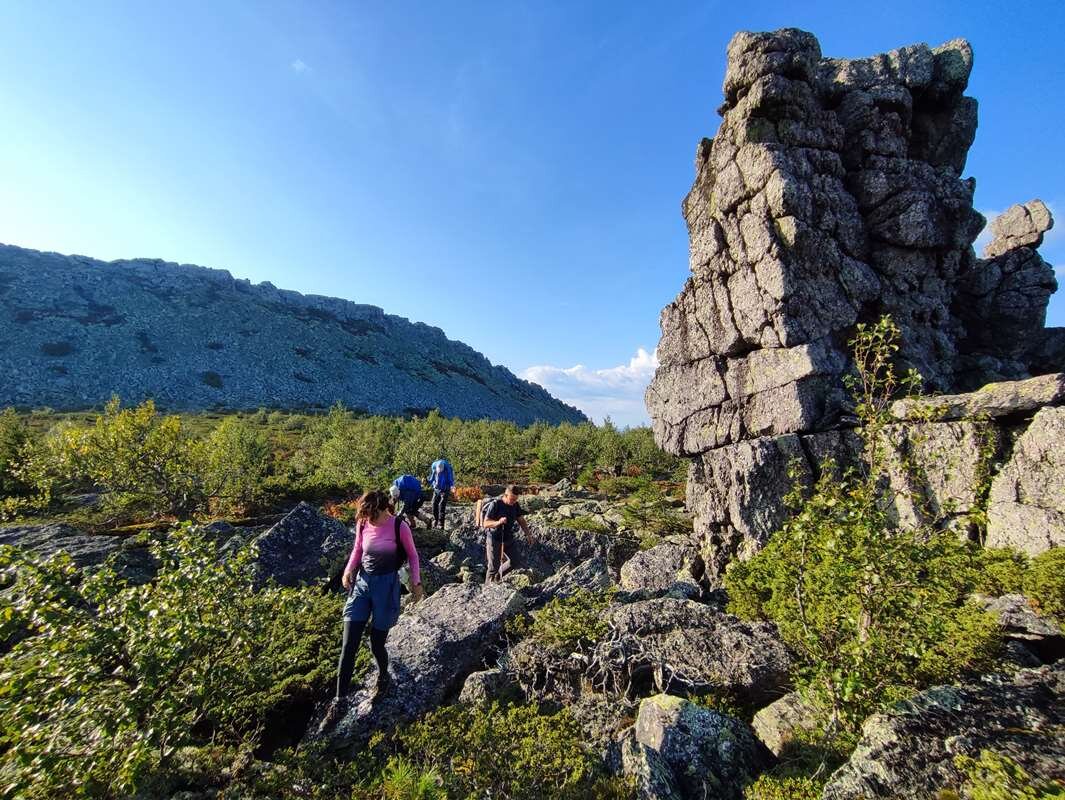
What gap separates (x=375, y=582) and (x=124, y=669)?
9.19 feet

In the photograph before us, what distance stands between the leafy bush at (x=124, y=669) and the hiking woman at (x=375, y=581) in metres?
0.89

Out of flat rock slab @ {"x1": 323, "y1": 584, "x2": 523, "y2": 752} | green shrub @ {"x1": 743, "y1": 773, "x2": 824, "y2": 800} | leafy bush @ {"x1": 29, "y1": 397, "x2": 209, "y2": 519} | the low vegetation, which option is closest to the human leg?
flat rock slab @ {"x1": 323, "y1": 584, "x2": 523, "y2": 752}

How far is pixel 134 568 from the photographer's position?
10.3 m

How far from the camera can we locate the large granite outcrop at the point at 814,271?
53.9 ft

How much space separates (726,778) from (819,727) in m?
1.28

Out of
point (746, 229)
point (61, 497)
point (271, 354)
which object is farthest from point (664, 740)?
point (271, 354)

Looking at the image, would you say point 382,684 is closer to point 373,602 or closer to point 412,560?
point 373,602

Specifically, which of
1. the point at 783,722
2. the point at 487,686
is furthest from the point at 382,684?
the point at 783,722

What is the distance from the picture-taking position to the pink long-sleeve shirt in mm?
6641

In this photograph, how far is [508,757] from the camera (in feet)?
15.6

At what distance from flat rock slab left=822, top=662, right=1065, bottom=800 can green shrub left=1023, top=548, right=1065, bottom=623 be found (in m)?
4.44

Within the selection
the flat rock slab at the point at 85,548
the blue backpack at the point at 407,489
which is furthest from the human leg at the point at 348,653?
the blue backpack at the point at 407,489

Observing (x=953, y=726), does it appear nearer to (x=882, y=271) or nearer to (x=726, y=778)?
(x=726, y=778)

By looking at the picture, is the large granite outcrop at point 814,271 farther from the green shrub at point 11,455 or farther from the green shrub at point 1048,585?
the green shrub at point 11,455
